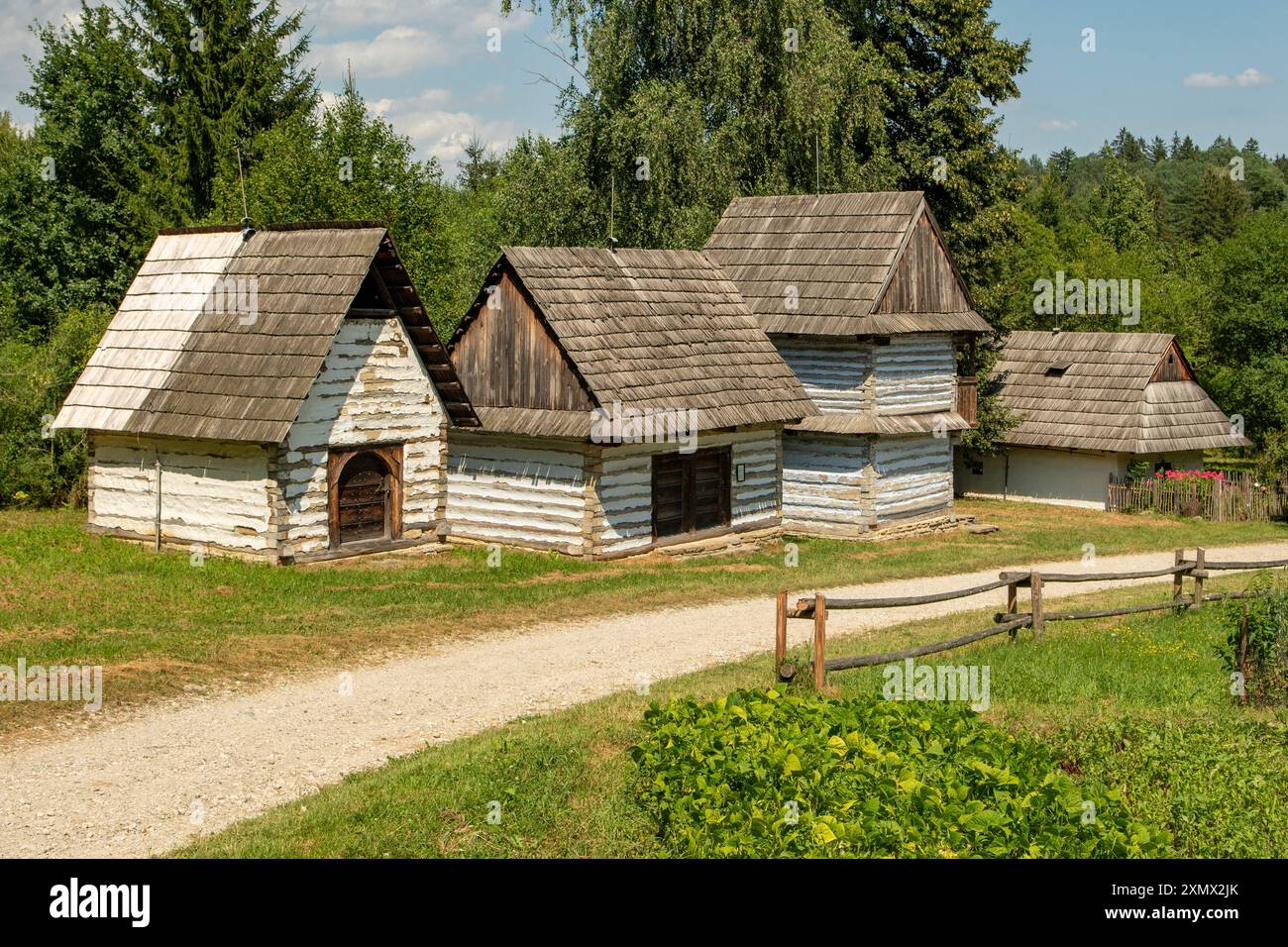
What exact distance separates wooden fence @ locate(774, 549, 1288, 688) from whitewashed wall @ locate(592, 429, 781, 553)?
6.75m

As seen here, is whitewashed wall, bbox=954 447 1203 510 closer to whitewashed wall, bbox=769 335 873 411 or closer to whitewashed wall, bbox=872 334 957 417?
whitewashed wall, bbox=872 334 957 417

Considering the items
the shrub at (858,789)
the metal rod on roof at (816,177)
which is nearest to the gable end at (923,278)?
the metal rod on roof at (816,177)

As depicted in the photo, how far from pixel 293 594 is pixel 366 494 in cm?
382

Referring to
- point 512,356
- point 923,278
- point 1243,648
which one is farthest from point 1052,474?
point 1243,648

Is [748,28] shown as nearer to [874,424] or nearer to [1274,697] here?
[874,424]

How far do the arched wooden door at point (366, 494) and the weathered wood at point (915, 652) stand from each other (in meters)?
10.8

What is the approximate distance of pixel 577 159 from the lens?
124ft

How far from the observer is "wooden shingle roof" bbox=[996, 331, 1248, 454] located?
38.7 metres

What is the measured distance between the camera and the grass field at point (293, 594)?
53.3 ft

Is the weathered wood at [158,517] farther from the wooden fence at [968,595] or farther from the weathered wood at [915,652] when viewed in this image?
the weathered wood at [915,652]

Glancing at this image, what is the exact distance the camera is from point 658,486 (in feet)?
86.4

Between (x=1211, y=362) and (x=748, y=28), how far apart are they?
74.6ft

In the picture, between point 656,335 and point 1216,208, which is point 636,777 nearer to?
point 656,335

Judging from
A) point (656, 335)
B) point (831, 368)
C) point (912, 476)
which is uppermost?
point (656, 335)
